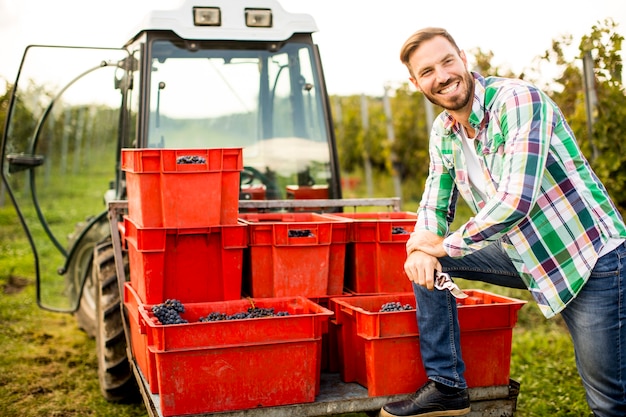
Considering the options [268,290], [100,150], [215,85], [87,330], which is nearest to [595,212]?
[268,290]

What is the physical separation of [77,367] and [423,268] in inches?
131

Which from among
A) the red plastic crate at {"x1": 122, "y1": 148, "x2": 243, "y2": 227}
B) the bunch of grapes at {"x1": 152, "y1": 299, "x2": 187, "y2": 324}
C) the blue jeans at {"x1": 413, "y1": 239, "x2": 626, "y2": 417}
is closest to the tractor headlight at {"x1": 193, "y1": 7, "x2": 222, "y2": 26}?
the red plastic crate at {"x1": 122, "y1": 148, "x2": 243, "y2": 227}

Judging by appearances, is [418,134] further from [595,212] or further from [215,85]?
[595,212]

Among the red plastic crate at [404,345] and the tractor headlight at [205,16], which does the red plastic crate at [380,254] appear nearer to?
the red plastic crate at [404,345]

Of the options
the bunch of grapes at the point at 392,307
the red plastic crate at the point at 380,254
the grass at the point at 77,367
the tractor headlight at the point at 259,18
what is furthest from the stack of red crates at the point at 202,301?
the tractor headlight at the point at 259,18

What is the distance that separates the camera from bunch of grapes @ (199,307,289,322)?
3471mm

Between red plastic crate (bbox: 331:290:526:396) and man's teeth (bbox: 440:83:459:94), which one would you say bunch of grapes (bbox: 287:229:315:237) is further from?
man's teeth (bbox: 440:83:459:94)

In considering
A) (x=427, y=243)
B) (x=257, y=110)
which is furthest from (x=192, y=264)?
(x=257, y=110)

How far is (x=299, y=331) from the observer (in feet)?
10.9

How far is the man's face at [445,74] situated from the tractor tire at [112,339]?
2.18 meters

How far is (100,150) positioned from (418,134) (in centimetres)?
1305

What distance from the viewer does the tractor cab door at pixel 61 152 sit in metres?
5.57

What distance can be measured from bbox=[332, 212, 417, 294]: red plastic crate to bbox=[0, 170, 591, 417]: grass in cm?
117

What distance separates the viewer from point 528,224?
3.01 meters
